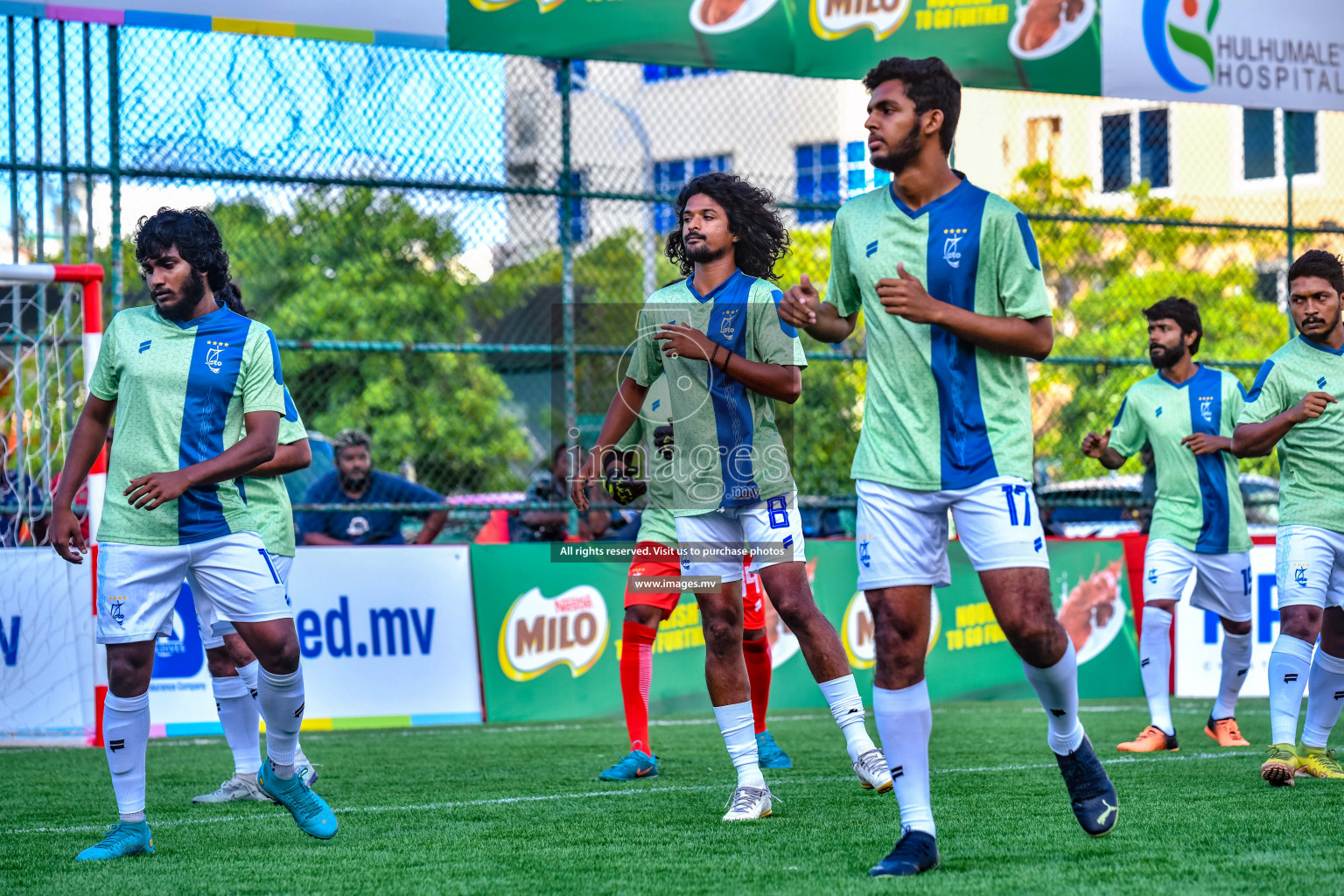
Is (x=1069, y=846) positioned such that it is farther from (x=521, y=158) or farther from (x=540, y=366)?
(x=521, y=158)

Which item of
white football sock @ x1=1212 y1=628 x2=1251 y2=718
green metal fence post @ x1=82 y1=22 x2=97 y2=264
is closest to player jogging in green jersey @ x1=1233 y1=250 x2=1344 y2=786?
white football sock @ x1=1212 y1=628 x2=1251 y2=718

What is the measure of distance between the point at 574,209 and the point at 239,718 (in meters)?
5.31

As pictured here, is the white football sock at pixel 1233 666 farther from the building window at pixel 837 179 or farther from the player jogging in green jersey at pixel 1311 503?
the building window at pixel 837 179

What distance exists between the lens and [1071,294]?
50.5 feet

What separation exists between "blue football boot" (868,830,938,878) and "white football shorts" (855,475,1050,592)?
2.31 feet

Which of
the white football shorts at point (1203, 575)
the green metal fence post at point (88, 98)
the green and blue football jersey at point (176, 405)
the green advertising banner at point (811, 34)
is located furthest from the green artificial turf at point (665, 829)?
the green advertising banner at point (811, 34)

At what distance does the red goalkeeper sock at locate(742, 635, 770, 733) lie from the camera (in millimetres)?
6895

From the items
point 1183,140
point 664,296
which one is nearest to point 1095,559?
point 664,296

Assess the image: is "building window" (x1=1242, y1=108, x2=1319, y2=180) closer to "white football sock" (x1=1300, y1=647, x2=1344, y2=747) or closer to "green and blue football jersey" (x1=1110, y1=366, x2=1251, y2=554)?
"green and blue football jersey" (x1=1110, y1=366, x2=1251, y2=554)

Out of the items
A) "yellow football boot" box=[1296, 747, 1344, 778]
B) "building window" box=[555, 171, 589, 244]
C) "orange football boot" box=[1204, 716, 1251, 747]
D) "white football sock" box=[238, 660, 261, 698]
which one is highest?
"building window" box=[555, 171, 589, 244]

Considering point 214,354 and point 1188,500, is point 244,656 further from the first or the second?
point 1188,500

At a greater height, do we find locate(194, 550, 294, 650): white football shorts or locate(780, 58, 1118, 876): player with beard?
locate(780, 58, 1118, 876): player with beard

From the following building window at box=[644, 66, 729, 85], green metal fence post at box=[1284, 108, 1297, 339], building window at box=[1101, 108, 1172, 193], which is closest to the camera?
green metal fence post at box=[1284, 108, 1297, 339]

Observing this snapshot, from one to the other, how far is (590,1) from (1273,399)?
5882mm
